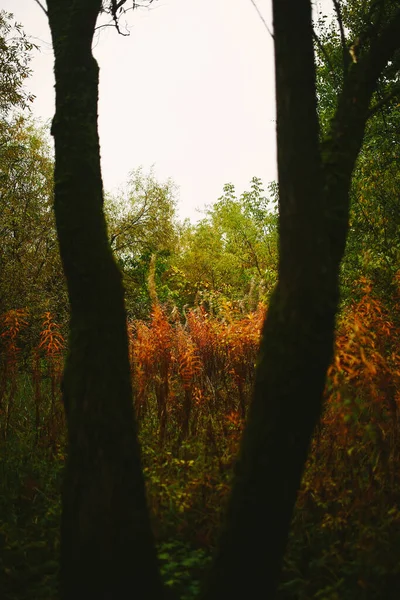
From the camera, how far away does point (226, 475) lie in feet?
12.4

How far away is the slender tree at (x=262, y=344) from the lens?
6.54 feet

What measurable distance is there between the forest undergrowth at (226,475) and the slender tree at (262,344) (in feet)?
2.30

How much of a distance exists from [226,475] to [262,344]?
6.79 ft

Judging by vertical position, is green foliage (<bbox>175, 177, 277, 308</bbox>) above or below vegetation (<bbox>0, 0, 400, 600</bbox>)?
above

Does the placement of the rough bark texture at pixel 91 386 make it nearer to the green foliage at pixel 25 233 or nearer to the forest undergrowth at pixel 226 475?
the forest undergrowth at pixel 226 475

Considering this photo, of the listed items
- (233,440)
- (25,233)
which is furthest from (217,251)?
(233,440)

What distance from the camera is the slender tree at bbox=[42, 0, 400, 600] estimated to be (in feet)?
6.54

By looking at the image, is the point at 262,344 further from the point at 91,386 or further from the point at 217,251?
the point at 217,251

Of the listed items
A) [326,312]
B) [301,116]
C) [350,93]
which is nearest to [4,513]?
[326,312]

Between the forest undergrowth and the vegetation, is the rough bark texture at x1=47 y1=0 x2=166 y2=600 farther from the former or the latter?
the forest undergrowth

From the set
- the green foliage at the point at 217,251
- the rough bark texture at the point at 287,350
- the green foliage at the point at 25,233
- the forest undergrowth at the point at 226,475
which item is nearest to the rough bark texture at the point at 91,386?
the rough bark texture at the point at 287,350

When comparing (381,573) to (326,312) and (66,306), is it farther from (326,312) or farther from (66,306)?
(66,306)

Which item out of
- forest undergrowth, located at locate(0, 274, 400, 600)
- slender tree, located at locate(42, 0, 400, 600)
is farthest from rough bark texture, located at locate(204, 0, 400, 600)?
forest undergrowth, located at locate(0, 274, 400, 600)

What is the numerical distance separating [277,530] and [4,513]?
8.32ft
